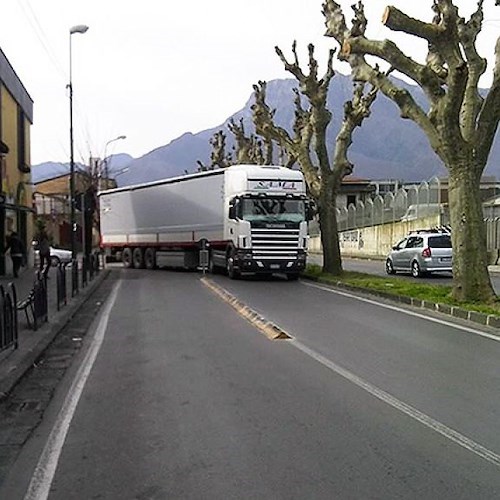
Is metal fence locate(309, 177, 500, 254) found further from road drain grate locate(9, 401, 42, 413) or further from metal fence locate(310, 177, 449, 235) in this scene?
road drain grate locate(9, 401, 42, 413)

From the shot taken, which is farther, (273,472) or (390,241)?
(390,241)

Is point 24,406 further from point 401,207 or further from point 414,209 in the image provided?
point 401,207

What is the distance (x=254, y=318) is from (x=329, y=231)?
43.9ft

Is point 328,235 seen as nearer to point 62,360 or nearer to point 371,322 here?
point 371,322

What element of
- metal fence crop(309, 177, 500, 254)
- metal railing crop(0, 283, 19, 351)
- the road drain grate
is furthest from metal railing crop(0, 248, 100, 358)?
metal fence crop(309, 177, 500, 254)

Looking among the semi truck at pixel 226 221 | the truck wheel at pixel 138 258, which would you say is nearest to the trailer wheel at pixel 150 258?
the semi truck at pixel 226 221

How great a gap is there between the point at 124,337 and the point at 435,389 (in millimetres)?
6392

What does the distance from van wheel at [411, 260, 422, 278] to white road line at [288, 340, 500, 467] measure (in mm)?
19486

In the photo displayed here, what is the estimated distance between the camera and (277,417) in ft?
25.5

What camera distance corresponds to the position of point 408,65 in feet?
56.4

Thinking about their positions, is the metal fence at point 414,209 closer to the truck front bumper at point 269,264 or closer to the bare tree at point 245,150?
the bare tree at point 245,150

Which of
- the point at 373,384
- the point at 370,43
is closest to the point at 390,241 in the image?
the point at 370,43

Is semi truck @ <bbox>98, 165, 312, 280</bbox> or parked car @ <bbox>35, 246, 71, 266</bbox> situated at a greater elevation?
semi truck @ <bbox>98, 165, 312, 280</bbox>

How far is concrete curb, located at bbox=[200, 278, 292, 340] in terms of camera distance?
13750 millimetres
